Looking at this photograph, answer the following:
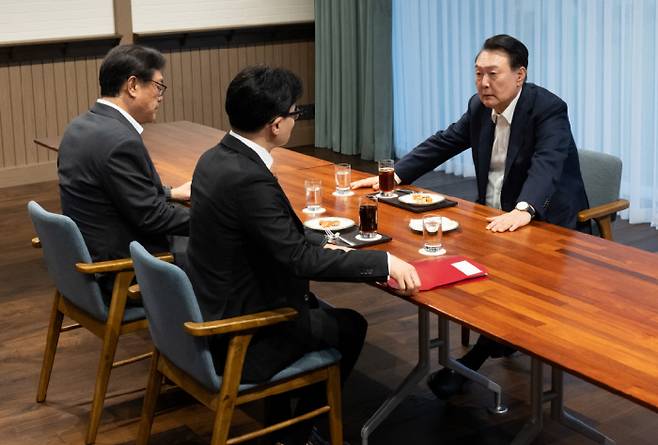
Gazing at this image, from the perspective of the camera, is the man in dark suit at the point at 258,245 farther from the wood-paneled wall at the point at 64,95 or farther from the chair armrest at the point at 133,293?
the wood-paneled wall at the point at 64,95

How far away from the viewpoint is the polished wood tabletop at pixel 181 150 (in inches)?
195

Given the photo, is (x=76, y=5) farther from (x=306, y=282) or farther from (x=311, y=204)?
(x=306, y=282)

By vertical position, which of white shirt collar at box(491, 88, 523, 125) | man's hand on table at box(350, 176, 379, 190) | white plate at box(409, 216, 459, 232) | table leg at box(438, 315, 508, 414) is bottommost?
table leg at box(438, 315, 508, 414)

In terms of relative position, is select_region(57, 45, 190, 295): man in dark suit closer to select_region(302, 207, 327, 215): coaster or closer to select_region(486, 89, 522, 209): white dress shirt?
select_region(302, 207, 327, 215): coaster

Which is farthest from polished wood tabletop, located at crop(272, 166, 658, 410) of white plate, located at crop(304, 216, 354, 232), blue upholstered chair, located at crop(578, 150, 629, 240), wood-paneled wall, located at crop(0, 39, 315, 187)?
wood-paneled wall, located at crop(0, 39, 315, 187)

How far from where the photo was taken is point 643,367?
2574 millimetres

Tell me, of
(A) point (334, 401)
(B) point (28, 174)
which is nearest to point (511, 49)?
(A) point (334, 401)

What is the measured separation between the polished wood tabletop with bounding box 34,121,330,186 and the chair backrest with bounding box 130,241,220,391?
4.83 ft

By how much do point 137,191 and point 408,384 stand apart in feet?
4.08

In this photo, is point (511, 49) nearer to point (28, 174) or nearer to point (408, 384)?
point (408, 384)

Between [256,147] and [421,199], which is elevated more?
[256,147]

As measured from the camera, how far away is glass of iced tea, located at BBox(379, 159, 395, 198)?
4223mm

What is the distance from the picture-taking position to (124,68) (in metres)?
4.17

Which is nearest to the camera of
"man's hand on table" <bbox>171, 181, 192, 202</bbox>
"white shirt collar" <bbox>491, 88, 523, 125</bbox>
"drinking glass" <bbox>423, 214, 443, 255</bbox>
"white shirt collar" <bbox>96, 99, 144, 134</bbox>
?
"drinking glass" <bbox>423, 214, 443, 255</bbox>
